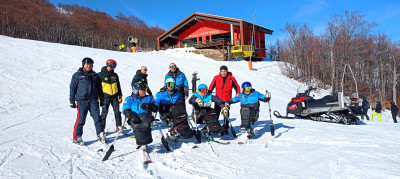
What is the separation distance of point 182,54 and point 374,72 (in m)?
26.1

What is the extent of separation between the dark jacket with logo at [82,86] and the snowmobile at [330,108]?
6569mm

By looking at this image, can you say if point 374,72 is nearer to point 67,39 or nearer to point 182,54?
point 182,54

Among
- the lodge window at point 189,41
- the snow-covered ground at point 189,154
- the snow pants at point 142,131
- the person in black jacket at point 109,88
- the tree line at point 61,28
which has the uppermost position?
the tree line at point 61,28

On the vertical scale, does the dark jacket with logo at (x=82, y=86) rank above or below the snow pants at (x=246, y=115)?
above

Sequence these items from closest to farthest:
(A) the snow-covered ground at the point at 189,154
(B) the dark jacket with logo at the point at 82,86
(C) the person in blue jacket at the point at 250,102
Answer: (A) the snow-covered ground at the point at 189,154 → (B) the dark jacket with logo at the point at 82,86 → (C) the person in blue jacket at the point at 250,102

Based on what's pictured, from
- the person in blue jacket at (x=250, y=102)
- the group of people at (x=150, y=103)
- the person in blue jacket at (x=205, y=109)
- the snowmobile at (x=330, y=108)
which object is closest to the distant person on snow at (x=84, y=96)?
the group of people at (x=150, y=103)

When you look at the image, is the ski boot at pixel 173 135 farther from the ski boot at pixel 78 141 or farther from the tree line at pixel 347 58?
the tree line at pixel 347 58

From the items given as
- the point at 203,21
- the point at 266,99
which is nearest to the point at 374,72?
the point at 203,21

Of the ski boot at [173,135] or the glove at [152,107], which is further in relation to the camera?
the ski boot at [173,135]

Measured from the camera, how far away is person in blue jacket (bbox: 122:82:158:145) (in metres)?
3.86

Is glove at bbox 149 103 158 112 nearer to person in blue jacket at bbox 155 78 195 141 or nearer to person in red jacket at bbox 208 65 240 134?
person in blue jacket at bbox 155 78 195 141

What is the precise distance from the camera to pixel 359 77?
28.7m

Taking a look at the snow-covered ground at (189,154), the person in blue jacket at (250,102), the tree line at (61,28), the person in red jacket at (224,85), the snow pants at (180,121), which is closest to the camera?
the snow-covered ground at (189,154)

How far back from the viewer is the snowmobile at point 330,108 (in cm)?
755
